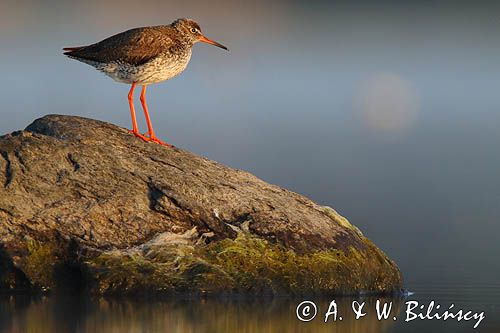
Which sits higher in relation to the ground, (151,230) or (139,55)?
(139,55)

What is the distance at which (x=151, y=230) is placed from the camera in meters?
20.0

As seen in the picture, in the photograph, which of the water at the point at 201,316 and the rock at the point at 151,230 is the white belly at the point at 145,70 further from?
the water at the point at 201,316

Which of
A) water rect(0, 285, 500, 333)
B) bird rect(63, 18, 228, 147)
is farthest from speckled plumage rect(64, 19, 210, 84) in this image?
water rect(0, 285, 500, 333)

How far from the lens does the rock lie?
64.1 ft

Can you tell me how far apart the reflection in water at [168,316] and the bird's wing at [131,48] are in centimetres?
532

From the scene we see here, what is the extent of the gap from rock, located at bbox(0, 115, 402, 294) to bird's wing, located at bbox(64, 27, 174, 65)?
6.34ft

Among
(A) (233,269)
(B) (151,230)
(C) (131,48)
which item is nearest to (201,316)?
(A) (233,269)

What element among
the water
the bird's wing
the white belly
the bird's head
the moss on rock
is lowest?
the water

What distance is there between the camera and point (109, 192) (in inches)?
794

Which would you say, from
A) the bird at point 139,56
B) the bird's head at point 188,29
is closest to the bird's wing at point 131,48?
the bird at point 139,56

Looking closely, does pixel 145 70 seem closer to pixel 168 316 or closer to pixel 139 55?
pixel 139 55

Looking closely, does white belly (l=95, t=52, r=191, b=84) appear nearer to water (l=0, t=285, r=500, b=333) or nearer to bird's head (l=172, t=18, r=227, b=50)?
bird's head (l=172, t=18, r=227, b=50)

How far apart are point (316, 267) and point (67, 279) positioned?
3789mm

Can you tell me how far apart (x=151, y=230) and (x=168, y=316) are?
252 centimetres
